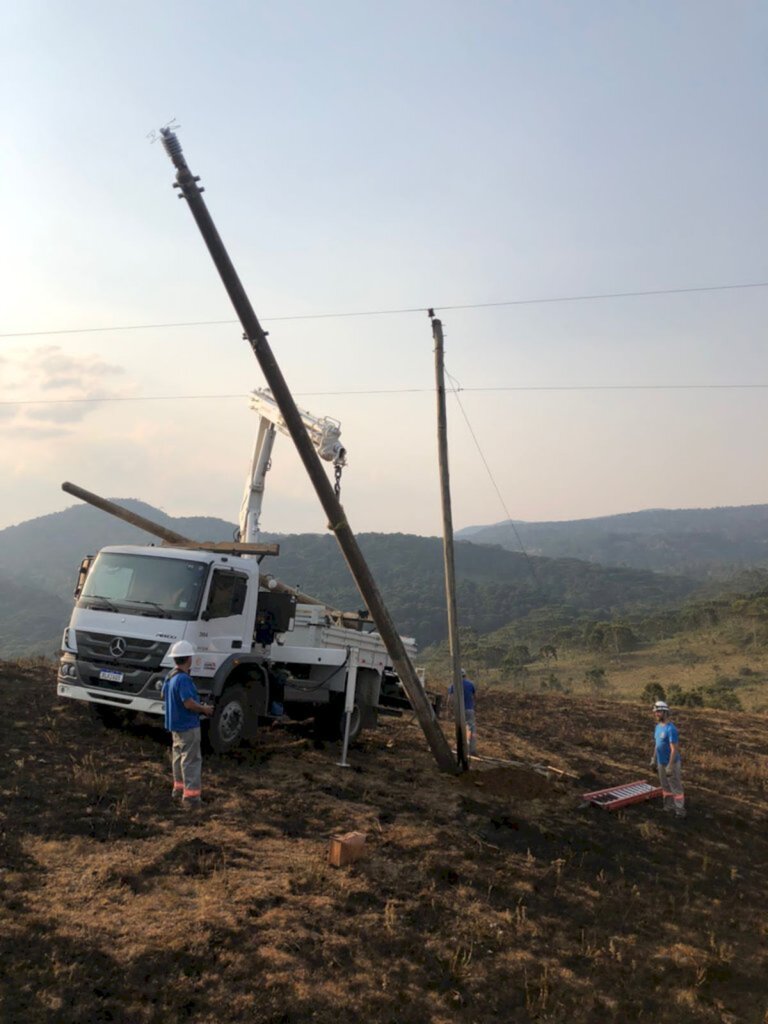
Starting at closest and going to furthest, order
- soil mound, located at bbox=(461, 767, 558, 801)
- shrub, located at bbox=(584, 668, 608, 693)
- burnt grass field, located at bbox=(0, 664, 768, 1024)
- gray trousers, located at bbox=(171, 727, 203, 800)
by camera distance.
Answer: burnt grass field, located at bbox=(0, 664, 768, 1024) → gray trousers, located at bbox=(171, 727, 203, 800) → soil mound, located at bbox=(461, 767, 558, 801) → shrub, located at bbox=(584, 668, 608, 693)

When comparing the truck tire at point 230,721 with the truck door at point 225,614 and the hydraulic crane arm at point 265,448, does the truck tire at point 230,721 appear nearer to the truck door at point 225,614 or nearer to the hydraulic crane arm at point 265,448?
the truck door at point 225,614

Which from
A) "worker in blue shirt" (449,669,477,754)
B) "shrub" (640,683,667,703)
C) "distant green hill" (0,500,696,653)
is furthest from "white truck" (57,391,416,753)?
"distant green hill" (0,500,696,653)

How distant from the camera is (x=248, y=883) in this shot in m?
6.38

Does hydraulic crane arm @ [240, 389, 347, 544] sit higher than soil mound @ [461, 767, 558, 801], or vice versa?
hydraulic crane arm @ [240, 389, 347, 544]

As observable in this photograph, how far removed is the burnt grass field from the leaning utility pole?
1451 mm

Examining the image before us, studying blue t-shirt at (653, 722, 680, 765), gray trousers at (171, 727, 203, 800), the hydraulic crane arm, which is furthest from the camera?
the hydraulic crane arm

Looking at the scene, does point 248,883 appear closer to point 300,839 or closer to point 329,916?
point 329,916

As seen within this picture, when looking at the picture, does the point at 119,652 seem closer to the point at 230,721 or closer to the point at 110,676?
the point at 110,676

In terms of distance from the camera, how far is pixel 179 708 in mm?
8242

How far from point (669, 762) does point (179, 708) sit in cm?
669

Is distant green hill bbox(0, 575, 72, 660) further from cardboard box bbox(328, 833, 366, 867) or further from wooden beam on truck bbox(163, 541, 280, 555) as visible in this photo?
cardboard box bbox(328, 833, 366, 867)

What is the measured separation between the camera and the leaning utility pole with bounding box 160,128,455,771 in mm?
7762

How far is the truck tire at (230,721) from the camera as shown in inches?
400

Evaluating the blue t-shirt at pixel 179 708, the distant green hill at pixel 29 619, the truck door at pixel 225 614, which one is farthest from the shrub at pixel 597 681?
the distant green hill at pixel 29 619
